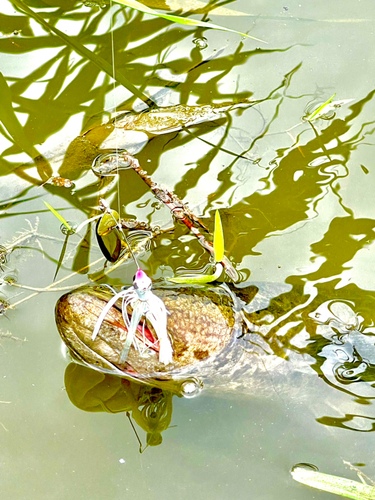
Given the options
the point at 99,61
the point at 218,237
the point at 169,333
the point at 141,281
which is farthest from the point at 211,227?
the point at 99,61

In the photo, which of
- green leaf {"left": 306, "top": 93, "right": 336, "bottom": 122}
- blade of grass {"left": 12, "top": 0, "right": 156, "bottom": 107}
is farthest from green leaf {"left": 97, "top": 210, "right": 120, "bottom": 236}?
green leaf {"left": 306, "top": 93, "right": 336, "bottom": 122}

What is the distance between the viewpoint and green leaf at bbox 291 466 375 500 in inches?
89.9

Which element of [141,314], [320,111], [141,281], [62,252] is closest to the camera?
[141,281]

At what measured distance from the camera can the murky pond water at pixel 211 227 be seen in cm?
263

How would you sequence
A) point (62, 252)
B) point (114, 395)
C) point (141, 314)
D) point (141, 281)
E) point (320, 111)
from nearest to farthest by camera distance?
point (141, 281), point (141, 314), point (114, 395), point (62, 252), point (320, 111)

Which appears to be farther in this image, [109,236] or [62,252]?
[62,252]

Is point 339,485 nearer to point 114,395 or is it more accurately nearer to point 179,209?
point 114,395

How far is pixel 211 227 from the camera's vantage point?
10.1 feet

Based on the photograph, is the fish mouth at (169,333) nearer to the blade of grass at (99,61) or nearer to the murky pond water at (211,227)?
the murky pond water at (211,227)

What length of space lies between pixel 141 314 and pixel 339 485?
140 centimetres

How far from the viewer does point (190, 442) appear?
267 cm

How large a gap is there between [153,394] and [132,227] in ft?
3.64

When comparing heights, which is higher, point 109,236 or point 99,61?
point 99,61

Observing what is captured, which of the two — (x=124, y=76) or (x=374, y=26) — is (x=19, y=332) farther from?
(x=374, y=26)
